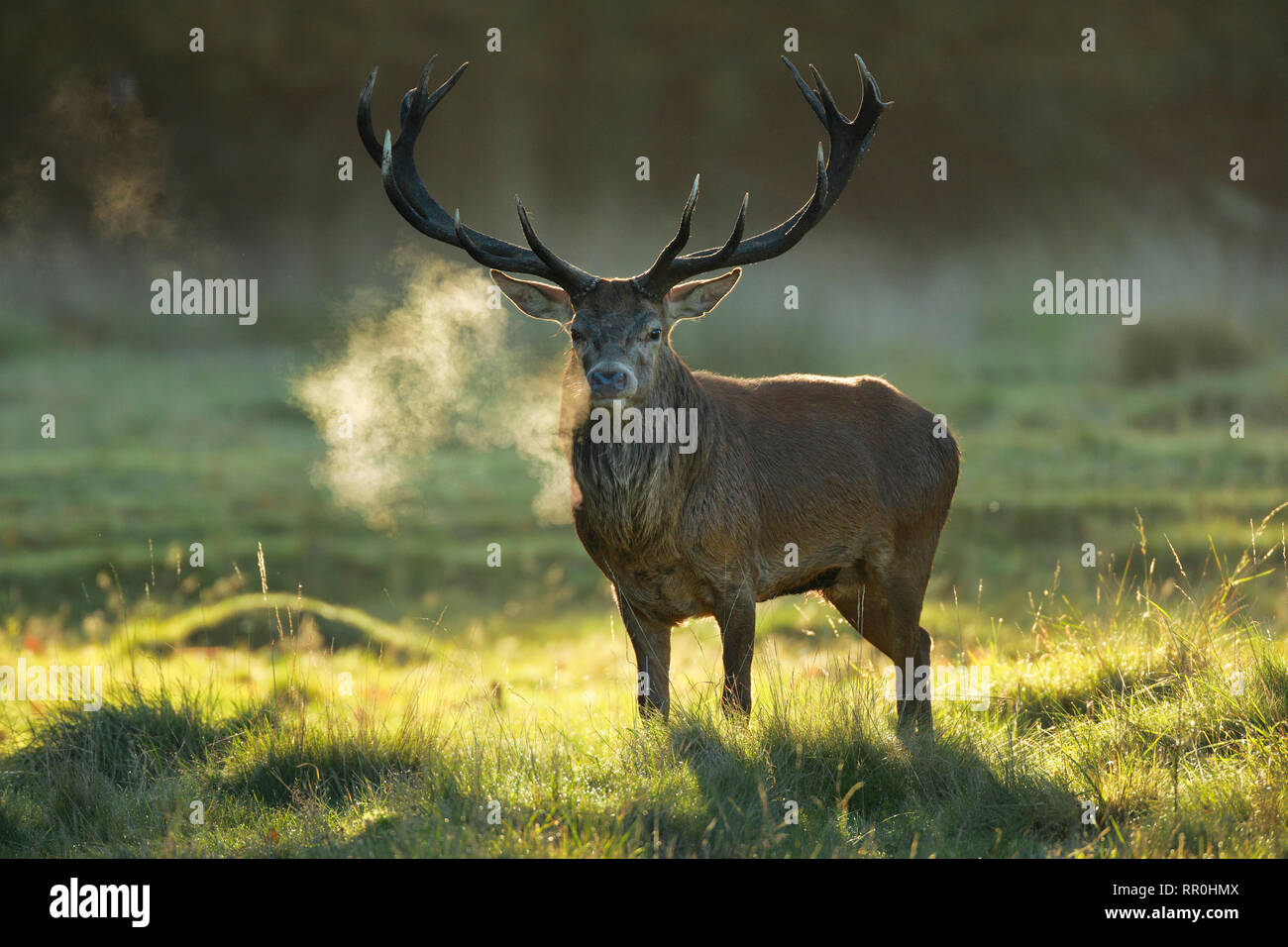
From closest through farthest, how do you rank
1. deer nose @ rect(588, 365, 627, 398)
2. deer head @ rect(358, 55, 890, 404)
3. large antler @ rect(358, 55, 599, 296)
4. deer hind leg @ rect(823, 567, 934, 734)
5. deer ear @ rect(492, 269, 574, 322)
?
1. deer nose @ rect(588, 365, 627, 398)
2. deer head @ rect(358, 55, 890, 404)
3. large antler @ rect(358, 55, 599, 296)
4. deer ear @ rect(492, 269, 574, 322)
5. deer hind leg @ rect(823, 567, 934, 734)

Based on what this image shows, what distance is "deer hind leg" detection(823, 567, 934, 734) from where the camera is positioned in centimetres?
787

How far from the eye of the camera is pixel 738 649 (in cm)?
696

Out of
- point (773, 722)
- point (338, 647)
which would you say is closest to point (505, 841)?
point (773, 722)

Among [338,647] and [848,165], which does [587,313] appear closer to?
[848,165]

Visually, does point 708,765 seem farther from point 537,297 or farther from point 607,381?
point 537,297

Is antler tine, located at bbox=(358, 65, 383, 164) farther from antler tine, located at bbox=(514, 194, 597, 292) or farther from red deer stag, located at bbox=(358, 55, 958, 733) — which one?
antler tine, located at bbox=(514, 194, 597, 292)

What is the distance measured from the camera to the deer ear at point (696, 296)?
731cm

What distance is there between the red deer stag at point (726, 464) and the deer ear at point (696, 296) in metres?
0.01

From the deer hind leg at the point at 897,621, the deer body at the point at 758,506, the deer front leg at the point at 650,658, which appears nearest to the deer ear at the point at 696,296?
the deer body at the point at 758,506

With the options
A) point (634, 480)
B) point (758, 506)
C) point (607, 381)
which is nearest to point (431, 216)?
point (607, 381)

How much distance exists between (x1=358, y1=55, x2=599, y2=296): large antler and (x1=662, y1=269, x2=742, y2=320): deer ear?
51 centimetres

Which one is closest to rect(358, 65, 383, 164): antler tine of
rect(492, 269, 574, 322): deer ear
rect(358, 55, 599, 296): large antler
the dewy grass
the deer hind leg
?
rect(358, 55, 599, 296): large antler

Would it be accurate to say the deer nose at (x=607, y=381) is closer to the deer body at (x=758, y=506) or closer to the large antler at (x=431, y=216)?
the deer body at (x=758, y=506)

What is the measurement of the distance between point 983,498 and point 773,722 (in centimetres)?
2642
